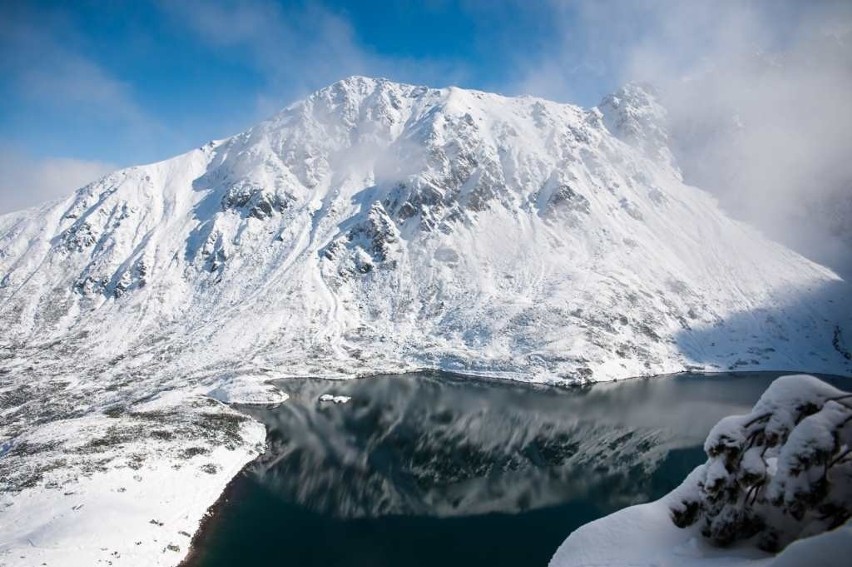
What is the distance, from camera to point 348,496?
49.4m

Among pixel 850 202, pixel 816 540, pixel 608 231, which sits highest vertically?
pixel 850 202

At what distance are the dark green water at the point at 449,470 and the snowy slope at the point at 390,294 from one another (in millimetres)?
10986

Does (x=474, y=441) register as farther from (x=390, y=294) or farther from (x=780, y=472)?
(x=390, y=294)

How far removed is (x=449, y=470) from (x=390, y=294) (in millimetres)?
99485

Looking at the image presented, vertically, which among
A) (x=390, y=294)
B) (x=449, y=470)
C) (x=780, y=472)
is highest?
(x=390, y=294)

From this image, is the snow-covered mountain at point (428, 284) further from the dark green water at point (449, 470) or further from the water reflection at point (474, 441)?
the dark green water at point (449, 470)

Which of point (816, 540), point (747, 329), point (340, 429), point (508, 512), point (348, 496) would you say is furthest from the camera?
point (747, 329)

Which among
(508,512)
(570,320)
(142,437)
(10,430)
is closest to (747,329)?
(570,320)

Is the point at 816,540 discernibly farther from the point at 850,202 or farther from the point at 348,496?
the point at 850,202

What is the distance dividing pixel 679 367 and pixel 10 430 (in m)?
139

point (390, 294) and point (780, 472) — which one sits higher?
point (390, 294)

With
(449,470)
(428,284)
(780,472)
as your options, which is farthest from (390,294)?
(780,472)

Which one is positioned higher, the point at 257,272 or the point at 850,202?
the point at 850,202

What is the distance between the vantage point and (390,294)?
153 m
